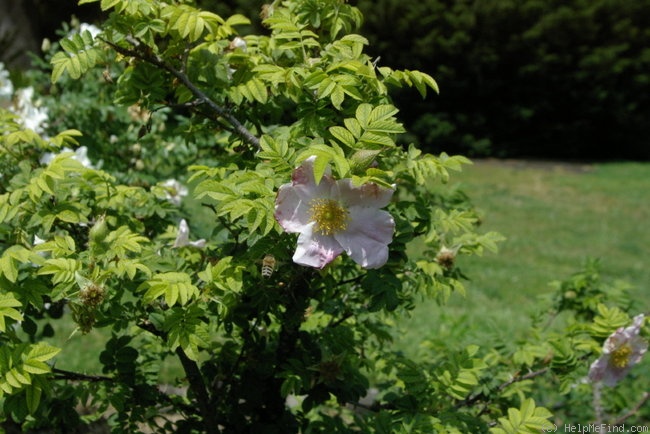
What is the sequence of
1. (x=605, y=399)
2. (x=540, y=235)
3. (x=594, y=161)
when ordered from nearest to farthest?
1. (x=605, y=399)
2. (x=540, y=235)
3. (x=594, y=161)

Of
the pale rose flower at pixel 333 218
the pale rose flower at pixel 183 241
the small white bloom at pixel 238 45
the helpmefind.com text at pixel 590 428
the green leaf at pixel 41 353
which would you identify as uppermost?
the small white bloom at pixel 238 45

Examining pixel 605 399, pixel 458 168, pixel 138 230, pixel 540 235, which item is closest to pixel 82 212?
pixel 138 230

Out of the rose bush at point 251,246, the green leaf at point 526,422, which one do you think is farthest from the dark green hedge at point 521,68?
the green leaf at point 526,422

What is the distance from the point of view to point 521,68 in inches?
562

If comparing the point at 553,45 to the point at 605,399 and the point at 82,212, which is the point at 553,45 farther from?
the point at 82,212

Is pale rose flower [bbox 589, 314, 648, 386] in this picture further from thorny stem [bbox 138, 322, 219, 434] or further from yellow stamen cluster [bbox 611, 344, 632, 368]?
thorny stem [bbox 138, 322, 219, 434]

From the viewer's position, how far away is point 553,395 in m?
3.52

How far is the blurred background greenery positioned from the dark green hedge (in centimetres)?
2

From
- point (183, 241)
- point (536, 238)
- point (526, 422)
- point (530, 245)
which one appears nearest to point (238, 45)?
point (183, 241)

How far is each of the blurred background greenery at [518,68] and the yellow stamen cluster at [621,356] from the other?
37.7 feet

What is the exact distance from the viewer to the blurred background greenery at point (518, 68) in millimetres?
13891

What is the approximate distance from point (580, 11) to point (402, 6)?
11.1 feet

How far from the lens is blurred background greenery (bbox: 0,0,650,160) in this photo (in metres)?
13.9

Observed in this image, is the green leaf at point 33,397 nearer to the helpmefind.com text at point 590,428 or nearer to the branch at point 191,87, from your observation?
the branch at point 191,87
